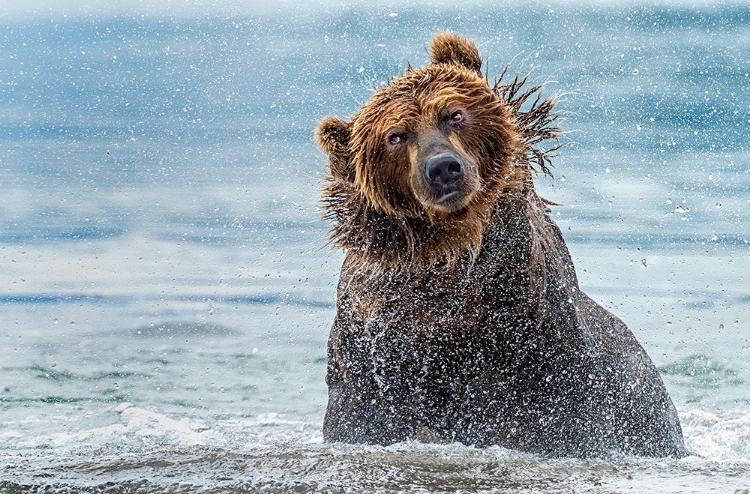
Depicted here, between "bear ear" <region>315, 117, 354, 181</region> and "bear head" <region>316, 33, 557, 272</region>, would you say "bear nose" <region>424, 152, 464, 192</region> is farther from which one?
"bear ear" <region>315, 117, 354, 181</region>

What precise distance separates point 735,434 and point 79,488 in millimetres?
5354

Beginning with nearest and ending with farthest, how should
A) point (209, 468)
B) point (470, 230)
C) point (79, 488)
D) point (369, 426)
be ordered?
point (79, 488)
point (209, 468)
point (470, 230)
point (369, 426)

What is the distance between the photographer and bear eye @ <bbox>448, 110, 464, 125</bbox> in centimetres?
549

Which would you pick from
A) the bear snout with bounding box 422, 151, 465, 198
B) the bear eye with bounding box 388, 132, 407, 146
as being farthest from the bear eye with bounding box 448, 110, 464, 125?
the bear snout with bounding box 422, 151, 465, 198

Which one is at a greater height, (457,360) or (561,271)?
(561,271)

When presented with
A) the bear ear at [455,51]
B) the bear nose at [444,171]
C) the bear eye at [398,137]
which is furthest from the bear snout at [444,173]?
the bear ear at [455,51]

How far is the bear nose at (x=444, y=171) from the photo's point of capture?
16.7 feet

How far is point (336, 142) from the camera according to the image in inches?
227

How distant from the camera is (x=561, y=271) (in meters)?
5.75

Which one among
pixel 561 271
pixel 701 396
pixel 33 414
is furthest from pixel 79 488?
pixel 701 396

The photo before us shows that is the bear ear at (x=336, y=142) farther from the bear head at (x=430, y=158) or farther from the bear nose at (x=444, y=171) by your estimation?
the bear nose at (x=444, y=171)

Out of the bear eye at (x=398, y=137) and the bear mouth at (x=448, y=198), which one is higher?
the bear eye at (x=398, y=137)

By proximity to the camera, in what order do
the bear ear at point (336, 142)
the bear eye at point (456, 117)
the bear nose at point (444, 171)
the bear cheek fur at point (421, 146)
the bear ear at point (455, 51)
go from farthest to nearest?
the bear ear at point (455, 51) < the bear ear at point (336, 142) < the bear eye at point (456, 117) < the bear cheek fur at point (421, 146) < the bear nose at point (444, 171)

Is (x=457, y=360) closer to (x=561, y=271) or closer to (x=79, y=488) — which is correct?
(x=561, y=271)
